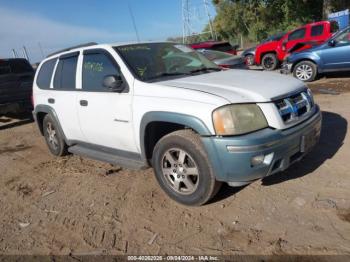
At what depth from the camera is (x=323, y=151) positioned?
4641 mm

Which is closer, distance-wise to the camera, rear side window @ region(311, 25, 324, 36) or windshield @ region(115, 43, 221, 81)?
windshield @ region(115, 43, 221, 81)

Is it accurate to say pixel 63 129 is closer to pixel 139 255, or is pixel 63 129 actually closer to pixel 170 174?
pixel 170 174

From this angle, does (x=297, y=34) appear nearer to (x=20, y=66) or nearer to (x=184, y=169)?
(x=20, y=66)

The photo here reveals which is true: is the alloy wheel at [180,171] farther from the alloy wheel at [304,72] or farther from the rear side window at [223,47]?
the rear side window at [223,47]

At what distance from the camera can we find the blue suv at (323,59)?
9.52 metres

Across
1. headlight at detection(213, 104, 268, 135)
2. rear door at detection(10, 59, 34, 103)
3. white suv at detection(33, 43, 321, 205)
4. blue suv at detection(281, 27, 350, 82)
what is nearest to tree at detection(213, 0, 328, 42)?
blue suv at detection(281, 27, 350, 82)

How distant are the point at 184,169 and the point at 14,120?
8.61 m

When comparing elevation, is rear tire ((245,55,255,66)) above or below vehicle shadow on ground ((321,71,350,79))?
below

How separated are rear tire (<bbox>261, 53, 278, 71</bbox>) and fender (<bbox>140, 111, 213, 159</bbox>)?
469 inches

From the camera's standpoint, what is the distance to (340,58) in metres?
9.55

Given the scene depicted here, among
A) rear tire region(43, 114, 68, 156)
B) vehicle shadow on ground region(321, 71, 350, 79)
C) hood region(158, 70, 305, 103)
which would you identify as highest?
hood region(158, 70, 305, 103)

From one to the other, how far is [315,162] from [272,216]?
1333 millimetres

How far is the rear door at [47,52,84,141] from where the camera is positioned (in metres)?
4.91

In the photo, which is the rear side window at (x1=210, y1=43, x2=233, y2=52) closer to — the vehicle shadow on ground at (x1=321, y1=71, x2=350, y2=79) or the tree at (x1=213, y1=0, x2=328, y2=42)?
the vehicle shadow on ground at (x1=321, y1=71, x2=350, y2=79)
